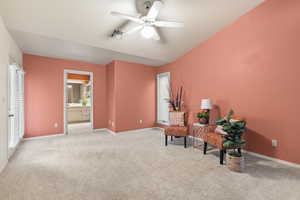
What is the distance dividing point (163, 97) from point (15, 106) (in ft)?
14.4

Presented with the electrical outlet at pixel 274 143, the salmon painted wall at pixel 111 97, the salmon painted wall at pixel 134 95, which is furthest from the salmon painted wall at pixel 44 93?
the electrical outlet at pixel 274 143

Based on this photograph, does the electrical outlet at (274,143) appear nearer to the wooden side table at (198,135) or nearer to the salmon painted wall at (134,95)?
the wooden side table at (198,135)

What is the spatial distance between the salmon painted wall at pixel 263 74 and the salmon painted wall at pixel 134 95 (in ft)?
7.83

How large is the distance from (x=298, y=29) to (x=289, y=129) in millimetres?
1805

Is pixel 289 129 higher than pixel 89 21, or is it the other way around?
pixel 89 21

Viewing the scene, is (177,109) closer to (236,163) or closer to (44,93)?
(236,163)

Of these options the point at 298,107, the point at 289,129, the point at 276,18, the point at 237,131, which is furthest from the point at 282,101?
the point at 276,18

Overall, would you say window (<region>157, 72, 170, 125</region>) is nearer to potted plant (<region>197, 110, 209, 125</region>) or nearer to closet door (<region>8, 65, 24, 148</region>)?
potted plant (<region>197, 110, 209, 125</region>)

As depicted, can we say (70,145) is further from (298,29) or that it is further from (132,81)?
(298,29)

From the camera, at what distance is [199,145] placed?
12.1 ft

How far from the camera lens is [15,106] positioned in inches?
131

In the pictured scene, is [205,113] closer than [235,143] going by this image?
No

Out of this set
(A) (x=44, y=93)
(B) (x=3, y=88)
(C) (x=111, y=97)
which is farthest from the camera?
(C) (x=111, y=97)

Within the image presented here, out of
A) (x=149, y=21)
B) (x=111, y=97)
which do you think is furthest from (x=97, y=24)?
(x=111, y=97)
